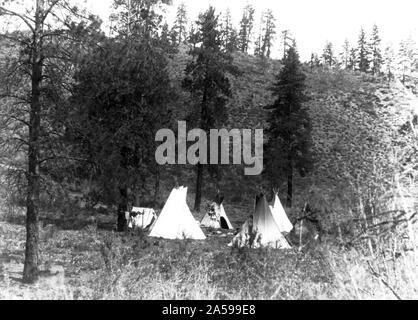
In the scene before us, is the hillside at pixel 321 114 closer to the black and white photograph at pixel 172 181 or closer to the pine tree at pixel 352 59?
the black and white photograph at pixel 172 181

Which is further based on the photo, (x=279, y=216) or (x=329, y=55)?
(x=329, y=55)

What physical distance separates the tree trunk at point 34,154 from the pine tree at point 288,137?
63.0ft

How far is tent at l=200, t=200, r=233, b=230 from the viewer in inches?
883

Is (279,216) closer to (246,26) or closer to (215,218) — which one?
(215,218)

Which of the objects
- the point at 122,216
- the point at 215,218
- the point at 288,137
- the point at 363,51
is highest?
the point at 363,51

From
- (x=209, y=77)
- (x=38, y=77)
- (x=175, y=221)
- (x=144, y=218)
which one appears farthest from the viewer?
(x=209, y=77)

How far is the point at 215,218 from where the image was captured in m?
22.5

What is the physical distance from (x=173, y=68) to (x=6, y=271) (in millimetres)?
40070

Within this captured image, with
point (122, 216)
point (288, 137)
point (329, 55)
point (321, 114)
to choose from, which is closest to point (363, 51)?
point (329, 55)

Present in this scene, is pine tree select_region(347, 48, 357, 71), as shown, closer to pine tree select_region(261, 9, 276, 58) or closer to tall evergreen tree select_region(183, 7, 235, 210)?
pine tree select_region(261, 9, 276, 58)

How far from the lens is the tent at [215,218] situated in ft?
73.6

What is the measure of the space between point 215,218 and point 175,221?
4474 millimetres

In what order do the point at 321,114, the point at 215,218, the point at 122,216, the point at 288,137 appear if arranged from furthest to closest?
the point at 321,114 → the point at 288,137 → the point at 215,218 → the point at 122,216
